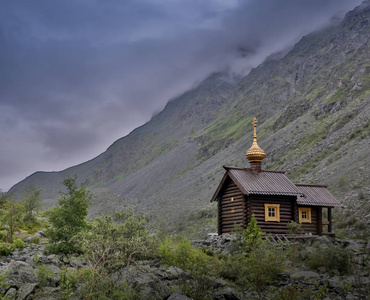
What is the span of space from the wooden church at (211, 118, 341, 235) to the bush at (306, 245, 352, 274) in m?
5.50

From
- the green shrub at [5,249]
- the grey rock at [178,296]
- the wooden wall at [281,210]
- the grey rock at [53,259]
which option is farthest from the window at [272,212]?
the green shrub at [5,249]

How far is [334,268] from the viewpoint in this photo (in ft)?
61.0

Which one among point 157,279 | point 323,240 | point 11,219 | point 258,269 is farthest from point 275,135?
point 157,279

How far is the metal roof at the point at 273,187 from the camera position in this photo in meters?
25.1

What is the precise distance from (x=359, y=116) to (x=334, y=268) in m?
53.9

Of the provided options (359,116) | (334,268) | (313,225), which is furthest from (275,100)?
(334,268)

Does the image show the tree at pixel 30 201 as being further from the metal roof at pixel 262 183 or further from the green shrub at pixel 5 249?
the metal roof at pixel 262 183

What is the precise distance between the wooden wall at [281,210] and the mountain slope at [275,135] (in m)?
14.4

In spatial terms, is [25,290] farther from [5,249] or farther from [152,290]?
[5,249]

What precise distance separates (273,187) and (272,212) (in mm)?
1543

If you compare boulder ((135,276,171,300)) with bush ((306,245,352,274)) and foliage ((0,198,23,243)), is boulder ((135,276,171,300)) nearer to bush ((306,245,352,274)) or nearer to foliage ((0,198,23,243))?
bush ((306,245,352,274))

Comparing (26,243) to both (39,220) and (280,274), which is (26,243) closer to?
(39,220)

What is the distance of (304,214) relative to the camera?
1069 inches

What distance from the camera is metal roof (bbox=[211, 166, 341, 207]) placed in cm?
2508
